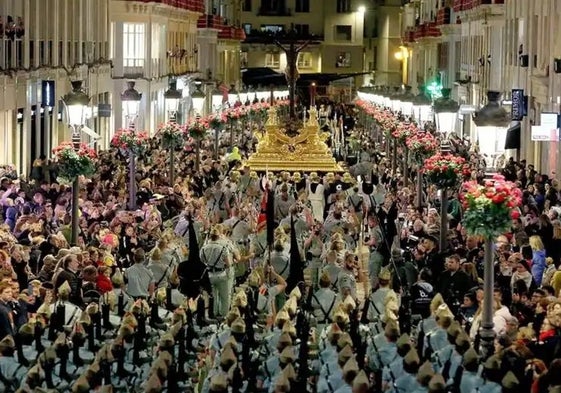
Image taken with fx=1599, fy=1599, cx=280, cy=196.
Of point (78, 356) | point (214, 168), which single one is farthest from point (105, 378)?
point (214, 168)

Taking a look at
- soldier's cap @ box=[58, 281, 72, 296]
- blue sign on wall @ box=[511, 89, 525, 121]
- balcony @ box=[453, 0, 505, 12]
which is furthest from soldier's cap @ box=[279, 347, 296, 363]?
balcony @ box=[453, 0, 505, 12]

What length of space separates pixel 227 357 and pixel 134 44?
58.6 m

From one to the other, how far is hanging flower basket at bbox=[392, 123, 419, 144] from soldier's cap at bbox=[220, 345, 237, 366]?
26179mm

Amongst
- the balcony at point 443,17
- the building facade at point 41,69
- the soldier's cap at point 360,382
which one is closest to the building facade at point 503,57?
the balcony at point 443,17

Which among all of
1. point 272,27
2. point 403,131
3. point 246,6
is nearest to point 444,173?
point 403,131

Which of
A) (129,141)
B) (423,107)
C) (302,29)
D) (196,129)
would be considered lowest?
(196,129)

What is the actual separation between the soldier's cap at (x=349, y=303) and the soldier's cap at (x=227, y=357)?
3.71 metres

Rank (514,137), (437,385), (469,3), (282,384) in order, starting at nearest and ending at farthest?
(437,385)
(282,384)
(514,137)
(469,3)

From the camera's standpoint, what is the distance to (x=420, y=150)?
38125 mm

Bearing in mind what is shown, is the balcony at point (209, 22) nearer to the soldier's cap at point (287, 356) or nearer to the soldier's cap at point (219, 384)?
the soldier's cap at point (287, 356)

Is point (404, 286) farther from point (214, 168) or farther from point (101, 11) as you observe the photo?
point (101, 11)

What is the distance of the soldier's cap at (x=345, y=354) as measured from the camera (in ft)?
55.3

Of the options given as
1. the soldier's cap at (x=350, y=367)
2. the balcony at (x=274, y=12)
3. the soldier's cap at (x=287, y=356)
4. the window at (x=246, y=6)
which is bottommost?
the soldier's cap at (x=287, y=356)

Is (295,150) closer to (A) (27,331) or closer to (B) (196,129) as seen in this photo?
(B) (196,129)
